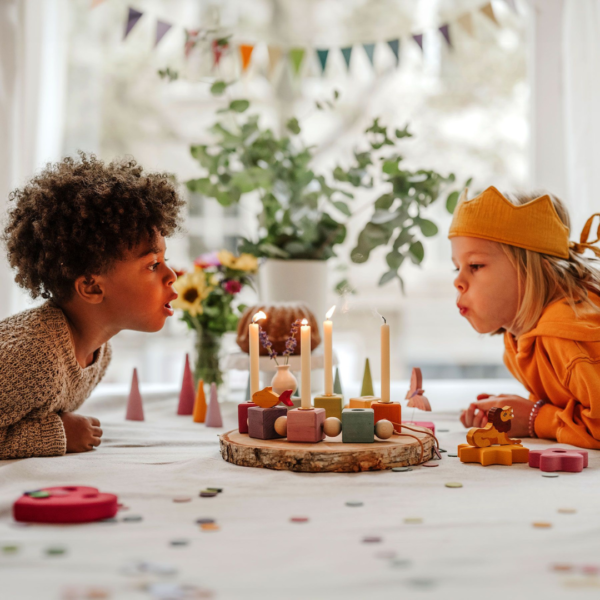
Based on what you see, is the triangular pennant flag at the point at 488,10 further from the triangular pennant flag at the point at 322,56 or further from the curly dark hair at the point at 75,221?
the curly dark hair at the point at 75,221

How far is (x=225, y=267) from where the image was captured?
69.7 inches

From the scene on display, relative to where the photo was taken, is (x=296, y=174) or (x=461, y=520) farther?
(x=296, y=174)

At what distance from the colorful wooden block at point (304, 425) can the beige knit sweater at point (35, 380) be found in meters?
0.40

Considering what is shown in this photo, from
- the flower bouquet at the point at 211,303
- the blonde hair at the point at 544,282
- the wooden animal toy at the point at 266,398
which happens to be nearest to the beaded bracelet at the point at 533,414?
the blonde hair at the point at 544,282

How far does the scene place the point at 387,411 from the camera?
112 cm

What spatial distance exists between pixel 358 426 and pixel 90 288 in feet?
1.77

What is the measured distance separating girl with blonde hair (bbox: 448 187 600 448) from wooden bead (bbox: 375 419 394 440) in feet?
1.08

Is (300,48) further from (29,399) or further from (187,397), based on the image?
(29,399)

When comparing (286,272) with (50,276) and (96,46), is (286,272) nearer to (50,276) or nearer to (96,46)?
(50,276)

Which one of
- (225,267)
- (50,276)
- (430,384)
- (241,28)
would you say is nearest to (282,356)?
(225,267)

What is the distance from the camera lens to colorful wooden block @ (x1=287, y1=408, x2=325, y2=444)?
3.43ft

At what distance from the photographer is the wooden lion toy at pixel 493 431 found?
43.0 inches

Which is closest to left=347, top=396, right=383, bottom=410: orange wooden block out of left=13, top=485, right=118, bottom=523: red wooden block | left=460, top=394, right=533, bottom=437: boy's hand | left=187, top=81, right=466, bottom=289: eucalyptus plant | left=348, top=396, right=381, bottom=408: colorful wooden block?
left=348, top=396, right=381, bottom=408: colorful wooden block

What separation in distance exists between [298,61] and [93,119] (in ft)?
2.52
